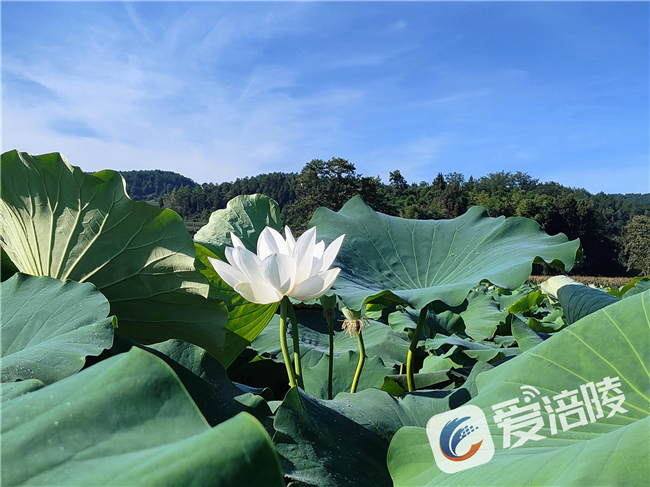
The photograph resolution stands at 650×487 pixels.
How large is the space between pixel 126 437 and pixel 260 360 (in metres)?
0.95

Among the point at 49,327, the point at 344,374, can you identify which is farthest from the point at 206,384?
the point at 344,374

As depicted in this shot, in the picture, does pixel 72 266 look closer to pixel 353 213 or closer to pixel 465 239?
pixel 353 213

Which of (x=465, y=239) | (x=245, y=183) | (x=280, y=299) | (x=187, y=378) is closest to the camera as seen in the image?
(x=187, y=378)

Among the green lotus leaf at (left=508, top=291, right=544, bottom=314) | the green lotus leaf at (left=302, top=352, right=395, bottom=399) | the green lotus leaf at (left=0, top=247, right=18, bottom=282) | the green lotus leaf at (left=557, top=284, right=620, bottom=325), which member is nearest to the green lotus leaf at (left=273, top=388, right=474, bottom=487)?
the green lotus leaf at (left=302, top=352, right=395, bottom=399)

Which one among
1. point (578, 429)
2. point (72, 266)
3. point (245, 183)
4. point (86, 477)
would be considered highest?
point (245, 183)

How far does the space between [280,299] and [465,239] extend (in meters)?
0.72

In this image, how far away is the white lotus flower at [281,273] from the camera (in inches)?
28.0

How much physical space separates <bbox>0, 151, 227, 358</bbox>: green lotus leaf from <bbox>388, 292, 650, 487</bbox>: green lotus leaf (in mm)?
546

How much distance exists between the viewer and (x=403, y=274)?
4.01 ft

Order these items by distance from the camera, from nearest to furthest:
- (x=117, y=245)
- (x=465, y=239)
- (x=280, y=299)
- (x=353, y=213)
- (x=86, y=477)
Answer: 1. (x=86, y=477)
2. (x=280, y=299)
3. (x=117, y=245)
4. (x=465, y=239)
5. (x=353, y=213)

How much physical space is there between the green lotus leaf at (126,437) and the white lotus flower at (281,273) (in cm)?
37

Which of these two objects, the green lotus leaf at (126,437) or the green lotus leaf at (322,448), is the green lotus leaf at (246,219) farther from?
the green lotus leaf at (126,437)

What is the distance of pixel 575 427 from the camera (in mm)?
520

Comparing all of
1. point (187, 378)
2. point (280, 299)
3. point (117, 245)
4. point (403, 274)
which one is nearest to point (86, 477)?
point (187, 378)
